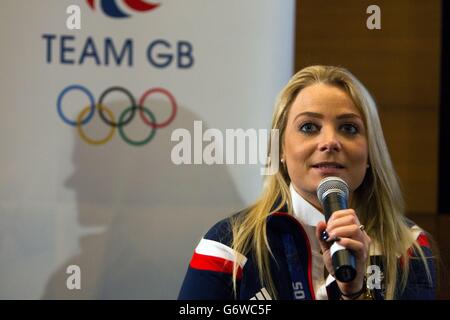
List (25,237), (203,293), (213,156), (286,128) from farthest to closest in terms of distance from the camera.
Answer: (25,237) → (213,156) → (286,128) → (203,293)

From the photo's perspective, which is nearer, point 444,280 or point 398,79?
point 444,280

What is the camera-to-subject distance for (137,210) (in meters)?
2.44

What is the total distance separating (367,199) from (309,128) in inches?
10.7

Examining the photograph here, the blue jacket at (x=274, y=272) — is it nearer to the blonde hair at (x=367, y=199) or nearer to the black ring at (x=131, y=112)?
the blonde hair at (x=367, y=199)

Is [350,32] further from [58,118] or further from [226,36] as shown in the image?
[58,118]

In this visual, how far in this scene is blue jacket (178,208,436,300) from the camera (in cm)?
193

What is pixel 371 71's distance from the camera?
7.59 feet

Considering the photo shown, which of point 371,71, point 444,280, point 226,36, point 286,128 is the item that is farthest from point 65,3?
point 444,280

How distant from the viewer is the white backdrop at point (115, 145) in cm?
237

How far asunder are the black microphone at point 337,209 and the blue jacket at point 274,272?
27 cm

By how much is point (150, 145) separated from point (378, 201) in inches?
31.6

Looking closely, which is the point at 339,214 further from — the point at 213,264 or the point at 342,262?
the point at 213,264

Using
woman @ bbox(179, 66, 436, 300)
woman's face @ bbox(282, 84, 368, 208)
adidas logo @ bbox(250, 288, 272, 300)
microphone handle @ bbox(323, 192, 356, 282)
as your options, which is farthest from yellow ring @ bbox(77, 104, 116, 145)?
microphone handle @ bbox(323, 192, 356, 282)

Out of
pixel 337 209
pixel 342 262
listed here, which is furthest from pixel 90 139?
pixel 342 262
